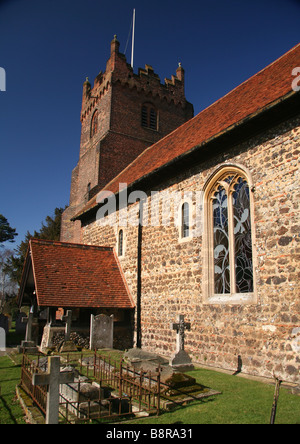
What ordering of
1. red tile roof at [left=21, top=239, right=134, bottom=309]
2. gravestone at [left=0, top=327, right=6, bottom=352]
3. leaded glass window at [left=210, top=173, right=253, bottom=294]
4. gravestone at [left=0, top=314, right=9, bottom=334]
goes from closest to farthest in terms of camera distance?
leaded glass window at [left=210, top=173, right=253, bottom=294] < red tile roof at [left=21, top=239, right=134, bottom=309] < gravestone at [left=0, top=327, right=6, bottom=352] < gravestone at [left=0, top=314, right=9, bottom=334]

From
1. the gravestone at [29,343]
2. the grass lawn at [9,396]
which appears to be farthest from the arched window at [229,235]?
the gravestone at [29,343]

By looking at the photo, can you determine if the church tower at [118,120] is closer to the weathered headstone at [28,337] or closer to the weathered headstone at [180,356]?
the weathered headstone at [28,337]

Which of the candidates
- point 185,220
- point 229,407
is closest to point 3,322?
point 185,220

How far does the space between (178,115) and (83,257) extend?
16327mm

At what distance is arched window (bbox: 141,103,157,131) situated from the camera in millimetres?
24688

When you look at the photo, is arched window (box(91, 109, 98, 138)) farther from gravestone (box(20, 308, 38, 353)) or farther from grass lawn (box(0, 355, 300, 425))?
grass lawn (box(0, 355, 300, 425))

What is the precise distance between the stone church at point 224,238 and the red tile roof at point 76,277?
0.32ft

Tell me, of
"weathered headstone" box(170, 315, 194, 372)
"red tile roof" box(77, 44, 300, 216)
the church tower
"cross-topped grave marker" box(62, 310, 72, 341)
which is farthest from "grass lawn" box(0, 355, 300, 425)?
the church tower

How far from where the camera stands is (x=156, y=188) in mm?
12523

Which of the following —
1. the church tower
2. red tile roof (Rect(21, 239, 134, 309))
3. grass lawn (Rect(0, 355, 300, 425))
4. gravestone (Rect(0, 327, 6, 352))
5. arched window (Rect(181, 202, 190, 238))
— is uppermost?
the church tower

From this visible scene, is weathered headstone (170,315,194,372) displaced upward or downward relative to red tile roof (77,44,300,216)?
downward

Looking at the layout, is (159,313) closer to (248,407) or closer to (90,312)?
(90,312)

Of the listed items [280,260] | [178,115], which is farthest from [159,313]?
[178,115]

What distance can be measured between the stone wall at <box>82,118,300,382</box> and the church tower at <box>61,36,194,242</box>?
12.3 metres
